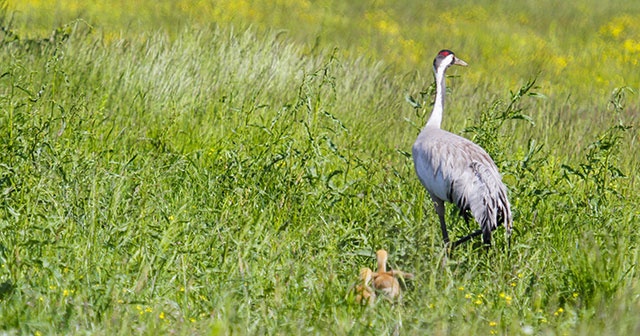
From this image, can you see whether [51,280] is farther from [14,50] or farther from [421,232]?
[14,50]

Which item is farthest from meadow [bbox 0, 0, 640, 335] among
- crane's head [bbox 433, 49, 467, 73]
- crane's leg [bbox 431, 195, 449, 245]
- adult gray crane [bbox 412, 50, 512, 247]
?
crane's head [bbox 433, 49, 467, 73]

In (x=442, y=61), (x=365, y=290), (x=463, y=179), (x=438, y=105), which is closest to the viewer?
(x=365, y=290)

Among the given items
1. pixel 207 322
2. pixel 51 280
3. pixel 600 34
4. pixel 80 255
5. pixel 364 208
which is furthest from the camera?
pixel 600 34

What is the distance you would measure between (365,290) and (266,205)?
1.70 metres

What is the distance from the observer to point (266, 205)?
648 cm

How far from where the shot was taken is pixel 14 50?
29.8 ft

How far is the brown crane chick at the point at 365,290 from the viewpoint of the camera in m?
4.57

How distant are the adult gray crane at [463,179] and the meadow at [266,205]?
18 centimetres

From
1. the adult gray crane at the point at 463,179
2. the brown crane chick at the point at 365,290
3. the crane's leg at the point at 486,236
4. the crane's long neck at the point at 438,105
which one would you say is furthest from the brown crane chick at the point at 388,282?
the crane's long neck at the point at 438,105

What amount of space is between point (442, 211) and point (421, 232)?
1.48 m

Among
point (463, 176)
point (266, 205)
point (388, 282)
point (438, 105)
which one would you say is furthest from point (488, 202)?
point (266, 205)

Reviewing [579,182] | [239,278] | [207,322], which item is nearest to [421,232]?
[239,278]

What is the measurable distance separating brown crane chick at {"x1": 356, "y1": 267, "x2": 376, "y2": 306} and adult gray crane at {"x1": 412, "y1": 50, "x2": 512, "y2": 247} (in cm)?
108

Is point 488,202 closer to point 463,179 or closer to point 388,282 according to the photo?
point 463,179
